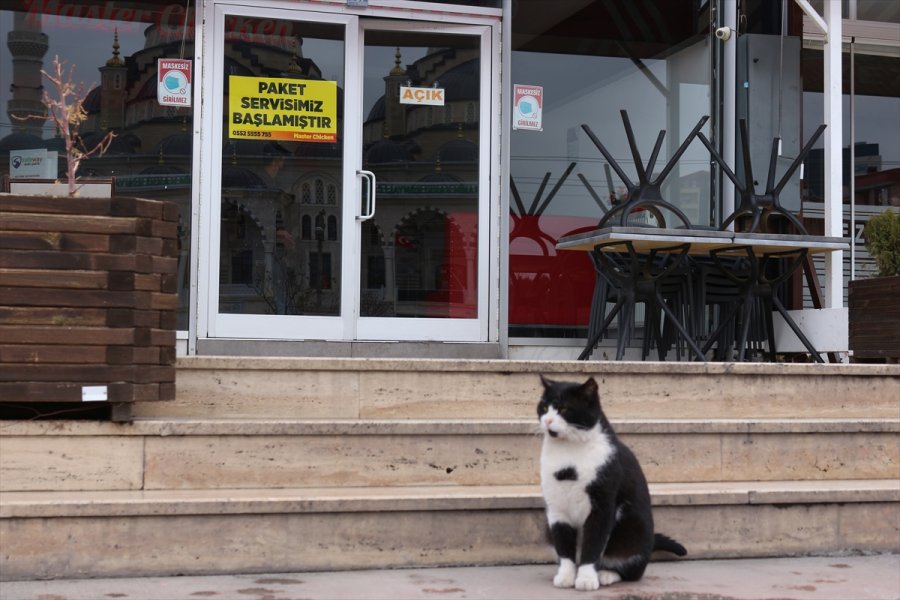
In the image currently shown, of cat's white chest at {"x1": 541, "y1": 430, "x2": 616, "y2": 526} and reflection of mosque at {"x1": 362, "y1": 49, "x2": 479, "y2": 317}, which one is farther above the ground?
reflection of mosque at {"x1": 362, "y1": 49, "x2": 479, "y2": 317}

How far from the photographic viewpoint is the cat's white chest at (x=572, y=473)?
3.38m

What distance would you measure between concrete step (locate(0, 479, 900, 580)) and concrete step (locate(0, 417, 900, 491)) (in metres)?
0.08

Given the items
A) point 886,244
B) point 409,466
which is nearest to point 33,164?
point 409,466

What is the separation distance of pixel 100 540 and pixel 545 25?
4609mm

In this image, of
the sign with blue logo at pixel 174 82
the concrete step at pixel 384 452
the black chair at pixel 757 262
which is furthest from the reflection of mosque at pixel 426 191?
the concrete step at pixel 384 452

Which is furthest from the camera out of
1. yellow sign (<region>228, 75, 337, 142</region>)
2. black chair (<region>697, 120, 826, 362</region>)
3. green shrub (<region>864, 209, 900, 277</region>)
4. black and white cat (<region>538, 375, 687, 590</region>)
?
green shrub (<region>864, 209, 900, 277</region>)

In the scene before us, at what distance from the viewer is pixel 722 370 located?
15.2ft

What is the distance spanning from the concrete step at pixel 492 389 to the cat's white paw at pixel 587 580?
1.20m

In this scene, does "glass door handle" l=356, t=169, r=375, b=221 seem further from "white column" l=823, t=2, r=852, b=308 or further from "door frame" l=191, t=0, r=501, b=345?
"white column" l=823, t=2, r=852, b=308

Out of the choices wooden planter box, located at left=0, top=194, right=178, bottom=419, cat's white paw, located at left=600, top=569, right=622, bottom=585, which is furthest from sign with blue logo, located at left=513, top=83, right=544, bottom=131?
cat's white paw, located at left=600, top=569, right=622, bottom=585

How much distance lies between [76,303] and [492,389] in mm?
1670

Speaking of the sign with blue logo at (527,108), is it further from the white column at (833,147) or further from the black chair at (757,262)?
the white column at (833,147)

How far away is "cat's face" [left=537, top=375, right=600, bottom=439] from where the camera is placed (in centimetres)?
340

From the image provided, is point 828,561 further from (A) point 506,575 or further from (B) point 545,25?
(B) point 545,25
